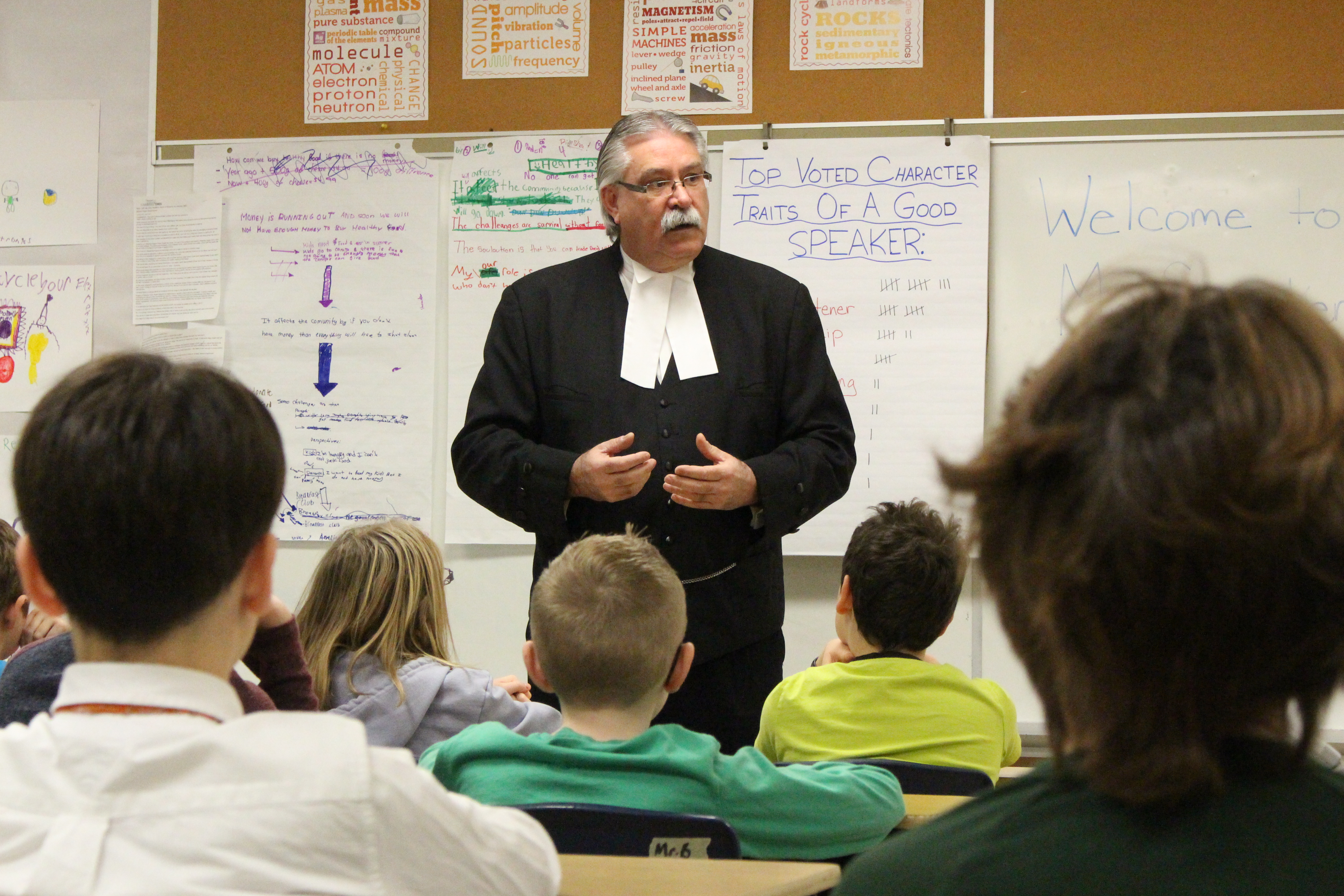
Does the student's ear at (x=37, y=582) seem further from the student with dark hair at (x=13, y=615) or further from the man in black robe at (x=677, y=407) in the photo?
the student with dark hair at (x=13, y=615)

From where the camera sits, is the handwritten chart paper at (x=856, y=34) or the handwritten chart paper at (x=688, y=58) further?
the handwritten chart paper at (x=688, y=58)

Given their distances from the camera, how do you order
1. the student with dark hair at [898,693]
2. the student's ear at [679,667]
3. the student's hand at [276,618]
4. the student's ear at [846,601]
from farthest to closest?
1. the student's ear at [846,601]
2. the student with dark hair at [898,693]
3. the student's ear at [679,667]
4. the student's hand at [276,618]

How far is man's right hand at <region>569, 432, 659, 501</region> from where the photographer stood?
229cm

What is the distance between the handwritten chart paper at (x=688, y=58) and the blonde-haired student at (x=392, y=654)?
2028mm

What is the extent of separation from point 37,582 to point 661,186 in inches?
71.7

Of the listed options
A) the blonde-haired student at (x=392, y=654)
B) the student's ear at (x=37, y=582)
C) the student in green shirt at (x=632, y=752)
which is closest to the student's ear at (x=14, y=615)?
the blonde-haired student at (x=392, y=654)

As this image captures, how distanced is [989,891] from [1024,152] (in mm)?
3394

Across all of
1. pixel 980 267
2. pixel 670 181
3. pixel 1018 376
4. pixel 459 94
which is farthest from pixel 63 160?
pixel 1018 376

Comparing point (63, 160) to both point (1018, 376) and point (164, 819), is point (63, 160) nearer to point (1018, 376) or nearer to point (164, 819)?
point (164, 819)

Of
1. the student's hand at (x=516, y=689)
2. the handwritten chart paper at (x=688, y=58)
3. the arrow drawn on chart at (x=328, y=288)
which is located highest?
the handwritten chart paper at (x=688, y=58)

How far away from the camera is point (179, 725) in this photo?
88 centimetres

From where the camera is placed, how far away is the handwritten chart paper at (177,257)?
163 inches

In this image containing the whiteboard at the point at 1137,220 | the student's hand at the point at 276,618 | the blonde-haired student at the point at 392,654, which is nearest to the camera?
the student's hand at the point at 276,618

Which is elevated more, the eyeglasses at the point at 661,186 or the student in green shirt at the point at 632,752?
the eyeglasses at the point at 661,186
